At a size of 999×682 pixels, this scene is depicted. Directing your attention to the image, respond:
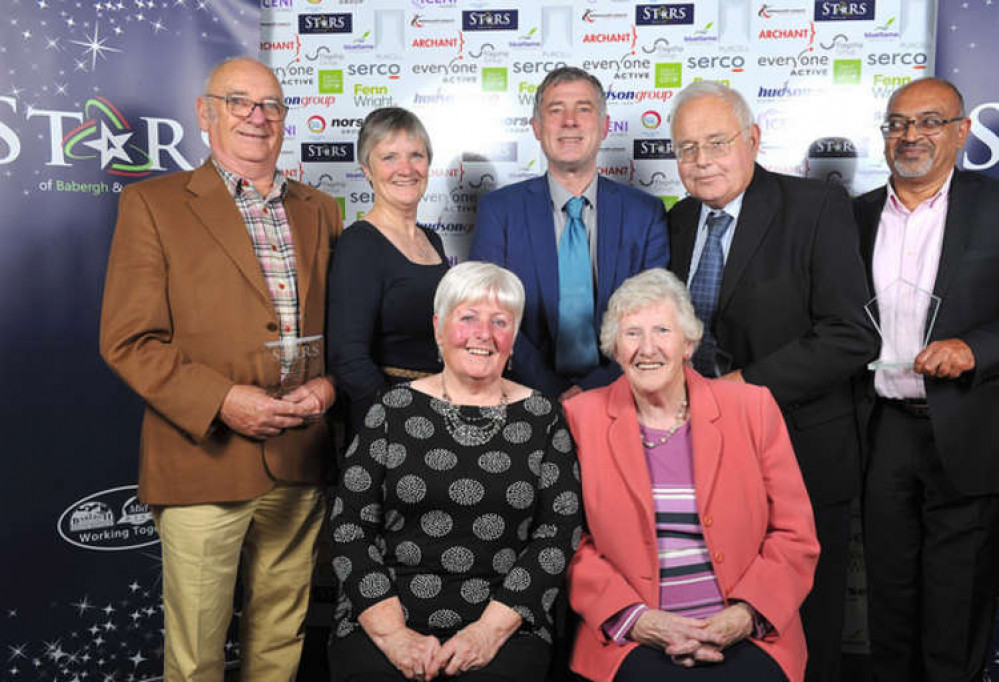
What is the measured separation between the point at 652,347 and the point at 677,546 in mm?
518

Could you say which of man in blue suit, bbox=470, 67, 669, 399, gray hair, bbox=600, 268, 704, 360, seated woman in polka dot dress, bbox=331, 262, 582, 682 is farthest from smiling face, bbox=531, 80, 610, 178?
seated woman in polka dot dress, bbox=331, 262, 582, 682

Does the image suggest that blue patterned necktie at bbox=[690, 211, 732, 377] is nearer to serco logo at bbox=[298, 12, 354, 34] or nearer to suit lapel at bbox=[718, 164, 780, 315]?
suit lapel at bbox=[718, 164, 780, 315]

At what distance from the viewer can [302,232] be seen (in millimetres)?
2510

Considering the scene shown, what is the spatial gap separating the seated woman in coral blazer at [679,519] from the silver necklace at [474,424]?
9.2 inches

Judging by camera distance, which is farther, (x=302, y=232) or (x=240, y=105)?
(x=302, y=232)

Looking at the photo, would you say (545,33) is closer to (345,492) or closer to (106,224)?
(106,224)

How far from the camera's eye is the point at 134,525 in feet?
10.5

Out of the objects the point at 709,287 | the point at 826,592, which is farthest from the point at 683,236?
the point at 826,592

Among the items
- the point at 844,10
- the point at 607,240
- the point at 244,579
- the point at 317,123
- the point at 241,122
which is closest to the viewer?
the point at 241,122

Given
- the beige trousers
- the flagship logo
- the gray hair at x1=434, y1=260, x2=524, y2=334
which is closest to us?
the gray hair at x1=434, y1=260, x2=524, y2=334

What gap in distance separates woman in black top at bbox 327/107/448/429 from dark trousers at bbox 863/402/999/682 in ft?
5.24

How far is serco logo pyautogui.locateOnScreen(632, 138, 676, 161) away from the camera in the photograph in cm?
366

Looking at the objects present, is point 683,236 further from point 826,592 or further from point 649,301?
point 826,592

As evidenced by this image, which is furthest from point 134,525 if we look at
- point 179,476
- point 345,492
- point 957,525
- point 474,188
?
point 957,525
